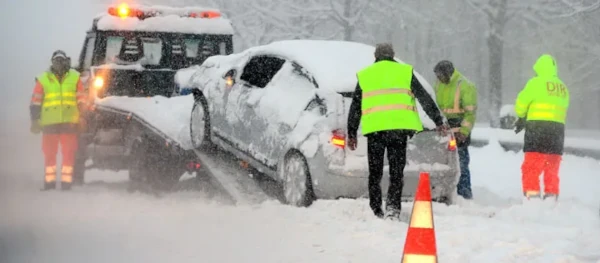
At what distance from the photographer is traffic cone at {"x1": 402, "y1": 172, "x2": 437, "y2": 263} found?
4.11 metres

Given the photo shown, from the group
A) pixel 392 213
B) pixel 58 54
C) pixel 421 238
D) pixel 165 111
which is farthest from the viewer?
pixel 165 111

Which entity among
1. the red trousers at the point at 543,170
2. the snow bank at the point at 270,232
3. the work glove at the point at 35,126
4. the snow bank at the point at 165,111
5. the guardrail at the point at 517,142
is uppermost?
the snow bank at the point at 165,111

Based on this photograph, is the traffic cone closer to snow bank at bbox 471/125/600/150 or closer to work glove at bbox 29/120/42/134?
work glove at bbox 29/120/42/134

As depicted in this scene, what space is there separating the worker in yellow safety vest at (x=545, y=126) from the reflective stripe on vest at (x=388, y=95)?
1.86 metres

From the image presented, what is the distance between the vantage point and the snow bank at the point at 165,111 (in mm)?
8852

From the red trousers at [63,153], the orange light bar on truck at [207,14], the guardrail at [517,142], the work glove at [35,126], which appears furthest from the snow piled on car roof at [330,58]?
the guardrail at [517,142]

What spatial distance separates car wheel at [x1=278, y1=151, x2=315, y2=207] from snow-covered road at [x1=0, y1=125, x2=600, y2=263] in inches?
5.2

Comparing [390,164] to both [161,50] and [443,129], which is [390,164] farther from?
[161,50]

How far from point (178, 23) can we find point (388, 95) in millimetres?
5001

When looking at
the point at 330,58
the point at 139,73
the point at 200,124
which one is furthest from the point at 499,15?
the point at 330,58

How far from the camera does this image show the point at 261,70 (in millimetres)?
7965

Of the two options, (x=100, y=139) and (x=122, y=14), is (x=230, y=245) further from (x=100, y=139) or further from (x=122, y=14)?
(x=122, y=14)

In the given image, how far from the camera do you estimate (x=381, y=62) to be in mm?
6043

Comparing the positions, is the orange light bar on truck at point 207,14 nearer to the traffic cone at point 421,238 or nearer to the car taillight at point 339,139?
the car taillight at point 339,139
